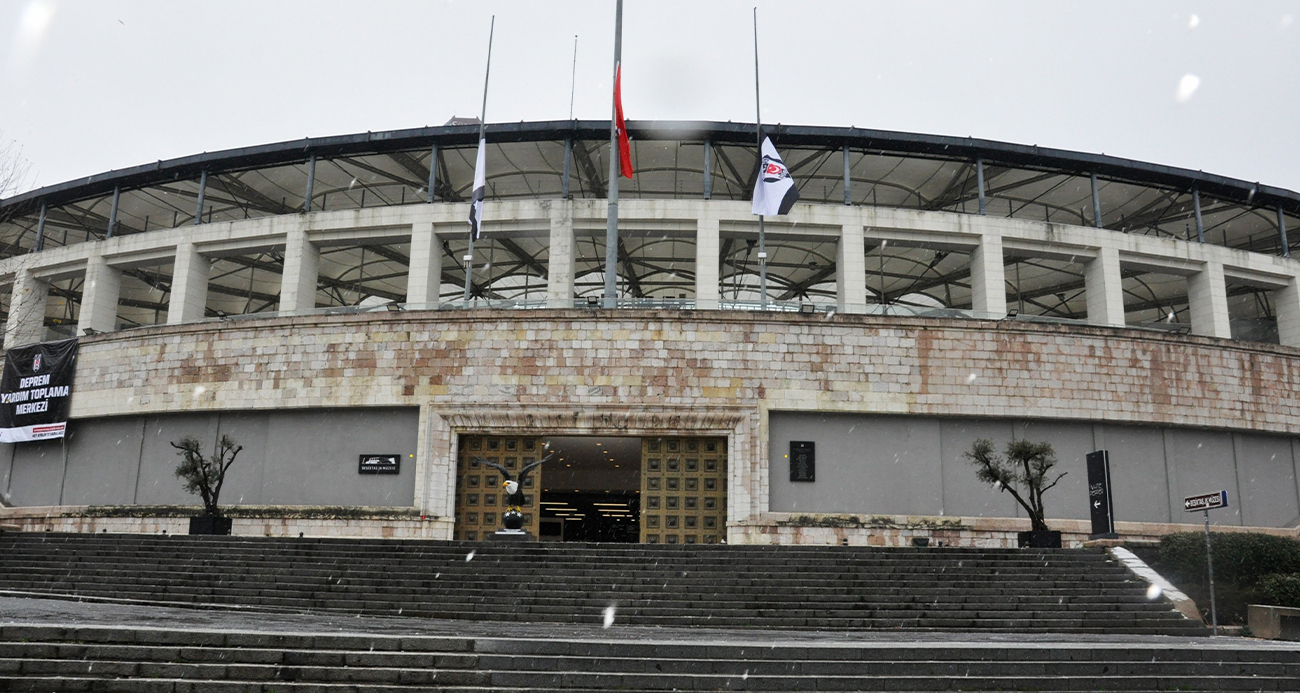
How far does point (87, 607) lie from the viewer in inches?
559

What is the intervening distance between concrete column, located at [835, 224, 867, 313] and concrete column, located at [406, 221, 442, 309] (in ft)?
37.5

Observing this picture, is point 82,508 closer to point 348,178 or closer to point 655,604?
point 348,178

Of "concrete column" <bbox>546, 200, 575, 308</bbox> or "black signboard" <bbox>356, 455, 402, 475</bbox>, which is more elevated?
"concrete column" <bbox>546, 200, 575, 308</bbox>

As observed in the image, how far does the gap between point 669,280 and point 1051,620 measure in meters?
27.2

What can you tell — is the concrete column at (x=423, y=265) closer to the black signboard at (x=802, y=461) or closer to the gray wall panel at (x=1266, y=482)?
the black signboard at (x=802, y=461)

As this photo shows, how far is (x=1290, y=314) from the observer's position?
1188 inches

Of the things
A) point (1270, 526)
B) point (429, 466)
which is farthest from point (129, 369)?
point (1270, 526)

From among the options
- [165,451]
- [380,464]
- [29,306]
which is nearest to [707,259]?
[380,464]

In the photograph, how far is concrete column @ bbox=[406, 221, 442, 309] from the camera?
1067 inches

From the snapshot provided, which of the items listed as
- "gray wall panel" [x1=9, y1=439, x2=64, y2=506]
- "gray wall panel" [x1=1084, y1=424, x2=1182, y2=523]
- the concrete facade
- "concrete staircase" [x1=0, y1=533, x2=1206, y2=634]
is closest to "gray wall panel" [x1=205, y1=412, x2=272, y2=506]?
the concrete facade

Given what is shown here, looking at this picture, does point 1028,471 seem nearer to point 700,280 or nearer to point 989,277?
point 989,277

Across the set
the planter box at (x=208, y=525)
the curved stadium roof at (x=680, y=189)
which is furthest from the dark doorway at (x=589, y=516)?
the planter box at (x=208, y=525)

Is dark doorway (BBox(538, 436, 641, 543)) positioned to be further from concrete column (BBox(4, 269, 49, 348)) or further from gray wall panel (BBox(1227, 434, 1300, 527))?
concrete column (BBox(4, 269, 49, 348))

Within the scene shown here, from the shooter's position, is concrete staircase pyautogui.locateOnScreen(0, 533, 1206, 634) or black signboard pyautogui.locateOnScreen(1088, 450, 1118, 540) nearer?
concrete staircase pyautogui.locateOnScreen(0, 533, 1206, 634)
